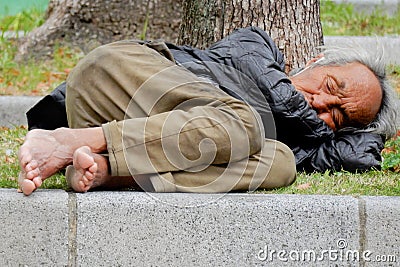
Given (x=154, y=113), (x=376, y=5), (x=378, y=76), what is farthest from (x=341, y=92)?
(x=376, y=5)

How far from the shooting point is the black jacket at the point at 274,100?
3609 mm

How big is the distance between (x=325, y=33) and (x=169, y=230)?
421 cm

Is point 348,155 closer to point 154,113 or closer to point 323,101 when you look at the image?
point 323,101

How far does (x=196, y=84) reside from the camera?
3455 millimetres

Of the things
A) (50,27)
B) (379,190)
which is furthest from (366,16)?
(379,190)

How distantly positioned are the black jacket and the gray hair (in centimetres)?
8

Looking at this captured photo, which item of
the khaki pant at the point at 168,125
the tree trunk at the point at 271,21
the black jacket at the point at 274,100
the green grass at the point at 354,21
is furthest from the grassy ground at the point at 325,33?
the tree trunk at the point at 271,21

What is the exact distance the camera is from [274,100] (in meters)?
3.59

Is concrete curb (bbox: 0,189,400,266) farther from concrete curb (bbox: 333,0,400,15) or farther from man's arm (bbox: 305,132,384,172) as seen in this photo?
concrete curb (bbox: 333,0,400,15)

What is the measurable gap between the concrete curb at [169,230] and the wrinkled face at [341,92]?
89 centimetres

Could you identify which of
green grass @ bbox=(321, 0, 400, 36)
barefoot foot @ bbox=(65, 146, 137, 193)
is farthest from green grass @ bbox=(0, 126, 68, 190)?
green grass @ bbox=(321, 0, 400, 36)

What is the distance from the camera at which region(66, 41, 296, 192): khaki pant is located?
10.3 ft

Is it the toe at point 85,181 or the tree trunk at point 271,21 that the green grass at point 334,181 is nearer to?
the toe at point 85,181

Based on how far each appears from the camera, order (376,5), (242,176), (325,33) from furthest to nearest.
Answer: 1. (376,5)
2. (325,33)
3. (242,176)
